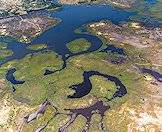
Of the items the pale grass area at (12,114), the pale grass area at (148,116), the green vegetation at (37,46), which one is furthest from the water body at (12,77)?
the pale grass area at (148,116)

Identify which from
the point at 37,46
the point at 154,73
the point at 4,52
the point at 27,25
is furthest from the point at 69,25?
the point at 154,73

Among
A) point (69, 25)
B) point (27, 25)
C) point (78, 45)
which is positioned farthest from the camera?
point (27, 25)

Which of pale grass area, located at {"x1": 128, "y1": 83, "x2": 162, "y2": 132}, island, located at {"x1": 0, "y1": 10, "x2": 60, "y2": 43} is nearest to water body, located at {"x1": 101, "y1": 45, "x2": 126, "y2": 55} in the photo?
pale grass area, located at {"x1": 128, "y1": 83, "x2": 162, "y2": 132}

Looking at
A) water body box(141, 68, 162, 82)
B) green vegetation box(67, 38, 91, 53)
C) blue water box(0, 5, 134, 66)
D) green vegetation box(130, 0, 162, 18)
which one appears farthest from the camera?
green vegetation box(130, 0, 162, 18)

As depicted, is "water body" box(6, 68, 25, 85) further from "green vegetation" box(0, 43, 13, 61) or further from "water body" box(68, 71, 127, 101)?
"water body" box(68, 71, 127, 101)

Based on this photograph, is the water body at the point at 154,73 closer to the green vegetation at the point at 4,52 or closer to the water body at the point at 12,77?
the water body at the point at 12,77

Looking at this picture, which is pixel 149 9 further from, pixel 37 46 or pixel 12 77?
pixel 12 77

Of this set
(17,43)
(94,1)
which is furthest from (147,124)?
(94,1)
